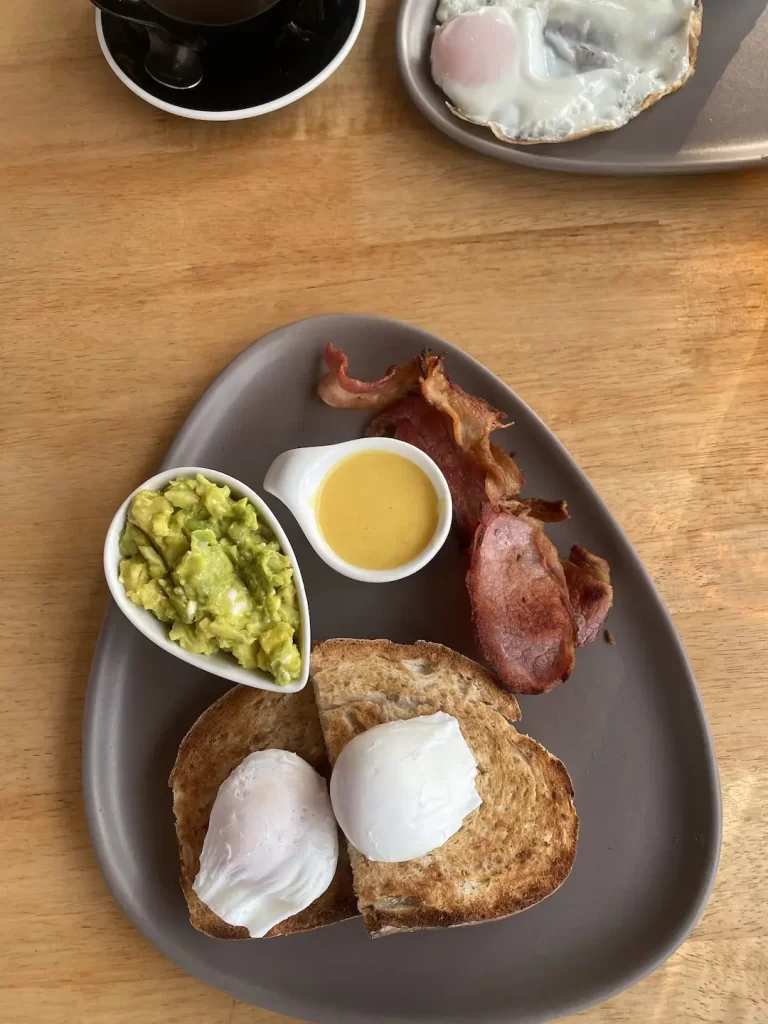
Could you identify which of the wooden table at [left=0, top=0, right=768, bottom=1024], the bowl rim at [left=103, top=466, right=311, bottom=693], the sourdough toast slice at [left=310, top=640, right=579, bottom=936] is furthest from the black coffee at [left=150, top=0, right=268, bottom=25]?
the sourdough toast slice at [left=310, top=640, right=579, bottom=936]

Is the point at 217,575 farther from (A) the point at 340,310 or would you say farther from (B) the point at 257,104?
(B) the point at 257,104

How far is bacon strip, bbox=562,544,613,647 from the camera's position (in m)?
1.73

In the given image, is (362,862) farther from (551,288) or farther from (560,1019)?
(551,288)

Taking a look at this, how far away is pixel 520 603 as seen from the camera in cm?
174

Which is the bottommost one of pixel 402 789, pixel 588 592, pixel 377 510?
pixel 402 789

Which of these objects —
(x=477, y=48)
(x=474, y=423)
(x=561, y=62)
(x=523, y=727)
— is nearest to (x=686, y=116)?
(x=561, y=62)

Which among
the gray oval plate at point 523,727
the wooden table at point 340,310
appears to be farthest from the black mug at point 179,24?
the gray oval plate at point 523,727

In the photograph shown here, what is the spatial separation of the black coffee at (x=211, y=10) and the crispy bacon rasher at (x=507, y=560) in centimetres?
72

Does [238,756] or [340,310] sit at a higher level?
[340,310]

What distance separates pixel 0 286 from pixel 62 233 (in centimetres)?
20

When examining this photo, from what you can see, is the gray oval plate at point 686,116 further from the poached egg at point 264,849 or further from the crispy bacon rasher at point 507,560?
the poached egg at point 264,849

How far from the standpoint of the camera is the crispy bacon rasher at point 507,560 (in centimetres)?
171

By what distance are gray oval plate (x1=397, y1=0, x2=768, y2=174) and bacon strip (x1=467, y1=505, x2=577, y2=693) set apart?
881 mm

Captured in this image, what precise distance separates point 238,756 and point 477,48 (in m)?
1.71
